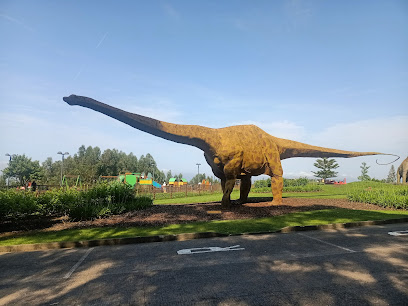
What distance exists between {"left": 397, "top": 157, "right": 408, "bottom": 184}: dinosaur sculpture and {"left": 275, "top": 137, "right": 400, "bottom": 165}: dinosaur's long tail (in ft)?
48.8

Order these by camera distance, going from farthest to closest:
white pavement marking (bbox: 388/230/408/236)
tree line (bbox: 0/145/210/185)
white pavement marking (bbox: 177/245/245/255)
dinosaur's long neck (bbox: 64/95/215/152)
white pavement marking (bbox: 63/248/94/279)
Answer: tree line (bbox: 0/145/210/185) < dinosaur's long neck (bbox: 64/95/215/152) < white pavement marking (bbox: 388/230/408/236) < white pavement marking (bbox: 177/245/245/255) < white pavement marking (bbox: 63/248/94/279)

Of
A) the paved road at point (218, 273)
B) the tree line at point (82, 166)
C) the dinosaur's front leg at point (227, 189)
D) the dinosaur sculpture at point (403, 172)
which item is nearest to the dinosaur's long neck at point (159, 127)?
the dinosaur's front leg at point (227, 189)

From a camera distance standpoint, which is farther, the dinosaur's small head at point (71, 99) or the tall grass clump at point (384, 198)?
the tall grass clump at point (384, 198)

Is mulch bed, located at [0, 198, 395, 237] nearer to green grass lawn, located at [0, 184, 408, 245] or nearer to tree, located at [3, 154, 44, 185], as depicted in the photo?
green grass lawn, located at [0, 184, 408, 245]

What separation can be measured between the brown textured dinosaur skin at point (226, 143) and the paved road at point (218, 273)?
5.00 m

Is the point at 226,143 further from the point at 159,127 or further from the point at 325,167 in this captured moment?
the point at 325,167

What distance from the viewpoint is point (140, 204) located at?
13.1m

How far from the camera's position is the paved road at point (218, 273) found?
375 cm

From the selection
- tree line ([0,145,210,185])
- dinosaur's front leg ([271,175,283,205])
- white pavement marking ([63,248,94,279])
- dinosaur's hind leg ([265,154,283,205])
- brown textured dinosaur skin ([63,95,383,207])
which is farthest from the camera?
tree line ([0,145,210,185])

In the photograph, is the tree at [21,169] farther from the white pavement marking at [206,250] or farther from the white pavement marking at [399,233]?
the white pavement marking at [399,233]

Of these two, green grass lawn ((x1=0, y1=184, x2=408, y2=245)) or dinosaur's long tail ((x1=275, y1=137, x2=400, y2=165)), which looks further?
dinosaur's long tail ((x1=275, y1=137, x2=400, y2=165))

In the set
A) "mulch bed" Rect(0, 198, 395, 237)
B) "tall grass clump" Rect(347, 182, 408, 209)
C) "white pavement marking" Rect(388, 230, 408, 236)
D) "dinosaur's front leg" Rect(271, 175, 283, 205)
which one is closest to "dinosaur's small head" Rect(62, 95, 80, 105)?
"mulch bed" Rect(0, 198, 395, 237)

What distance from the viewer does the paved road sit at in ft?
12.3

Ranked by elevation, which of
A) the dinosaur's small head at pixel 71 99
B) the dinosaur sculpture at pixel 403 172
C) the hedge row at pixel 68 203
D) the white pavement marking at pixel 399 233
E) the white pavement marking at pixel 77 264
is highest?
the dinosaur's small head at pixel 71 99
